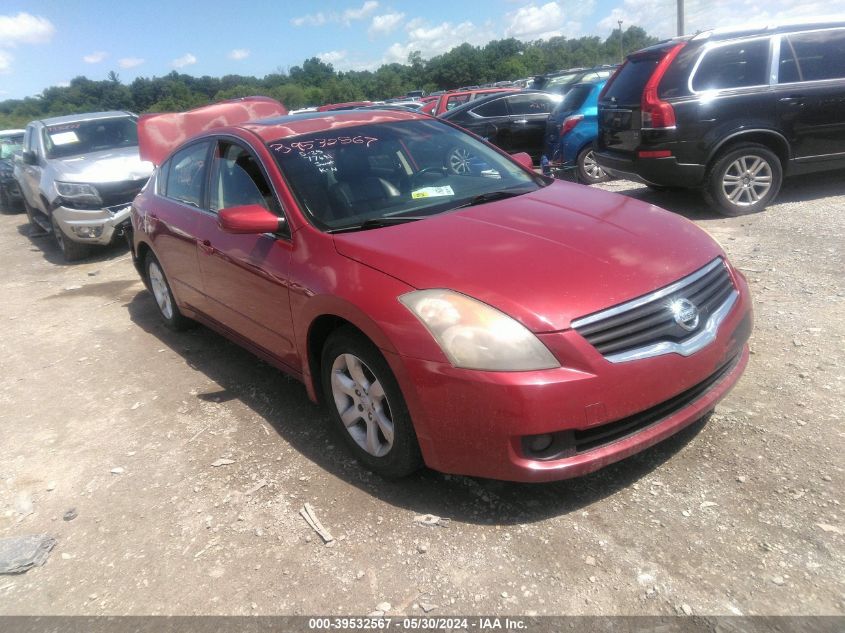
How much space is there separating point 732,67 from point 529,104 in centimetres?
476

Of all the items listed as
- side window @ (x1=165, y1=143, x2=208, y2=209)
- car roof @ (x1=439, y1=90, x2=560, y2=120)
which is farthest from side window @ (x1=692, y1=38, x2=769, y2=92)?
side window @ (x1=165, y1=143, x2=208, y2=209)

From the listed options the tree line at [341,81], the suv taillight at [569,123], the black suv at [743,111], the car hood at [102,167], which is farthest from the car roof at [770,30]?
the tree line at [341,81]

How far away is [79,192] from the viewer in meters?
8.43

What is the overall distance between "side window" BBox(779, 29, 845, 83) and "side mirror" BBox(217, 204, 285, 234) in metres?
5.70

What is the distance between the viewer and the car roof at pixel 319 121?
12.5ft

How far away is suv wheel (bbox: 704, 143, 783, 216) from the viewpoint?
6.49 meters

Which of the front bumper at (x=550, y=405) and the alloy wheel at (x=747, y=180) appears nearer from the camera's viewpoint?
the front bumper at (x=550, y=405)

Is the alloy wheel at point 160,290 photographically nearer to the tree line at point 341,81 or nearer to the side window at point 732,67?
the side window at point 732,67

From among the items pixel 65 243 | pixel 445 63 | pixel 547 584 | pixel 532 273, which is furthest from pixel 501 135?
pixel 445 63

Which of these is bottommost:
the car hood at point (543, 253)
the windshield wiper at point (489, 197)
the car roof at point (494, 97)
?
the car hood at point (543, 253)

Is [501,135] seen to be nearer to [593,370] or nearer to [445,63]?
[593,370]

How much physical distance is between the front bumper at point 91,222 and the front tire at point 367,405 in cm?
642

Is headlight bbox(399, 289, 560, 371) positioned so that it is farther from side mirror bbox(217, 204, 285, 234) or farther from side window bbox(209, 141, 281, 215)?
side window bbox(209, 141, 281, 215)

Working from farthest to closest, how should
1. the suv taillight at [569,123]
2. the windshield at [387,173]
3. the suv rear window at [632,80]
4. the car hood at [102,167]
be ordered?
the suv taillight at [569,123] < the car hood at [102,167] < the suv rear window at [632,80] < the windshield at [387,173]
